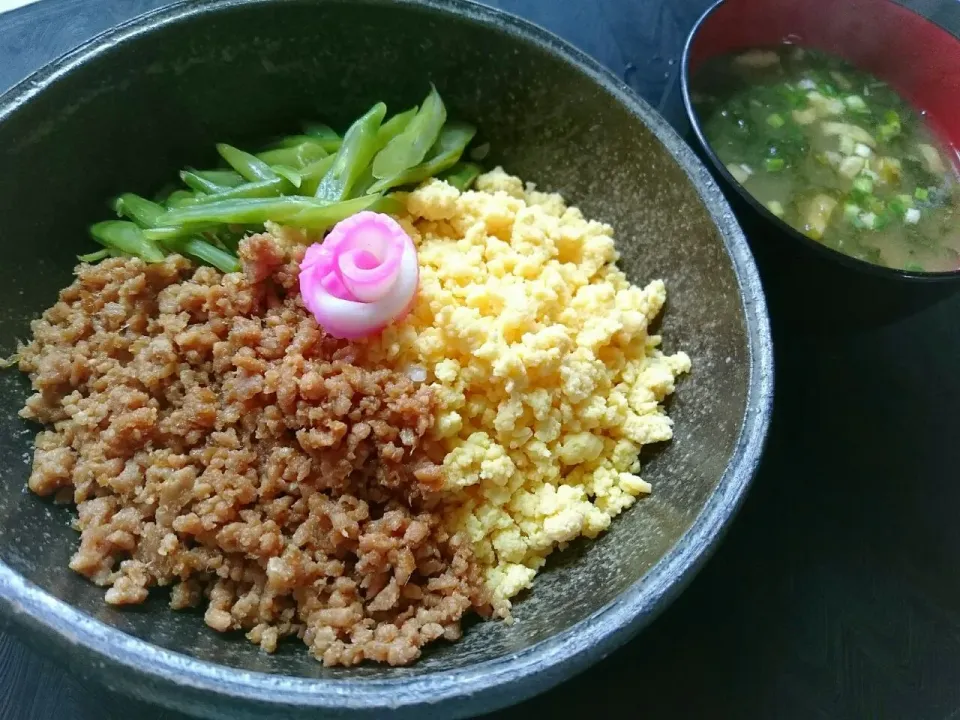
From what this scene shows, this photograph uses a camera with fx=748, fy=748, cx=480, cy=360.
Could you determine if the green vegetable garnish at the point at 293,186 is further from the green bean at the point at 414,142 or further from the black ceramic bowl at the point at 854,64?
the black ceramic bowl at the point at 854,64

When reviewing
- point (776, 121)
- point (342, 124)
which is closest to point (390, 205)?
point (342, 124)

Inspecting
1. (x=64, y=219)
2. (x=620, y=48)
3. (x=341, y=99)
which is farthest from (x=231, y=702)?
(x=620, y=48)

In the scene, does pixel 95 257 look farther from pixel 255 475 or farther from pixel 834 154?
pixel 834 154

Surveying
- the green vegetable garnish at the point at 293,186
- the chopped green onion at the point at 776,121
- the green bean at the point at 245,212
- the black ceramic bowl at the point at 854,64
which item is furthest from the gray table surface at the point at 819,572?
the green bean at the point at 245,212

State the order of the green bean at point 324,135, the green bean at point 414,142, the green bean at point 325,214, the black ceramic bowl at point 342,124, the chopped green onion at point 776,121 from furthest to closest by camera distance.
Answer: the chopped green onion at point 776,121 < the green bean at point 324,135 < the green bean at point 414,142 < the green bean at point 325,214 < the black ceramic bowl at point 342,124

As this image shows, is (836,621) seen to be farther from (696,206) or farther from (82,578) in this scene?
(82,578)

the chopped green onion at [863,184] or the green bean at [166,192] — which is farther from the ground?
the green bean at [166,192]

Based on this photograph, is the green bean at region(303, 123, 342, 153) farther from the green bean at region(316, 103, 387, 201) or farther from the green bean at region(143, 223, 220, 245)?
the green bean at region(143, 223, 220, 245)

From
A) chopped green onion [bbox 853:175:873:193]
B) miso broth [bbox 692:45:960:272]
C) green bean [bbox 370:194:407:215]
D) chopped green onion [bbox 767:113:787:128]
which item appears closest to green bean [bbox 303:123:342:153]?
green bean [bbox 370:194:407:215]
